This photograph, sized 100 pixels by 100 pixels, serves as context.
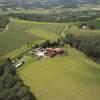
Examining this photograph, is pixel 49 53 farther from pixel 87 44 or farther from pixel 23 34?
pixel 23 34

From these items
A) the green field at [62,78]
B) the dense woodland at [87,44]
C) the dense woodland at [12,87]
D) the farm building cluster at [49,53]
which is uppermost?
the dense woodland at [12,87]

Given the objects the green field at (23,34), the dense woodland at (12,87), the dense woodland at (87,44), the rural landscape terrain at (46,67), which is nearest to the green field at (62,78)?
the rural landscape terrain at (46,67)

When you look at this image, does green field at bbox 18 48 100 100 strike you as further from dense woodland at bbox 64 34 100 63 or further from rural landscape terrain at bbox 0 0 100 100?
dense woodland at bbox 64 34 100 63

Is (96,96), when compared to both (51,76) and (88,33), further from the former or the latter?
(88,33)

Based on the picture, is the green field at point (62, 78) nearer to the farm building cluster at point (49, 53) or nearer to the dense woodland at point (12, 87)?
the dense woodland at point (12, 87)

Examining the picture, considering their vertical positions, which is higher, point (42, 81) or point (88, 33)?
point (42, 81)

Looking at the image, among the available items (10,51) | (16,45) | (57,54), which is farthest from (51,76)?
(16,45)

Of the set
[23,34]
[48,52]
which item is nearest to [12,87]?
[48,52]
